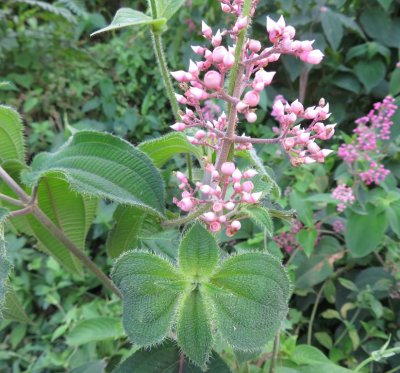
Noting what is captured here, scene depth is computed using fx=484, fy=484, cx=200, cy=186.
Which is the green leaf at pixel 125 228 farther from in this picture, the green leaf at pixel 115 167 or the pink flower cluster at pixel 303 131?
the pink flower cluster at pixel 303 131

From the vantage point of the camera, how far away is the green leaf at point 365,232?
0.92 metres

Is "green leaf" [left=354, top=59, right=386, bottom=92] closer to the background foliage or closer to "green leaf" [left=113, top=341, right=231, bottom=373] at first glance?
the background foliage

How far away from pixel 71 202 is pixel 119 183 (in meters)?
0.17

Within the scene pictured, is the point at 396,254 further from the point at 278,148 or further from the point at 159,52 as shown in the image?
the point at 159,52

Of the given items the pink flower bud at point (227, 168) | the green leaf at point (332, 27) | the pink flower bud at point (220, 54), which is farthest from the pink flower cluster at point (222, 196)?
the green leaf at point (332, 27)

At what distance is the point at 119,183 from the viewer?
0.58m

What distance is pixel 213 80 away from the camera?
1.46ft

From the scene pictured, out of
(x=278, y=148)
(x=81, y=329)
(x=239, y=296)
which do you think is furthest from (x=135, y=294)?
(x=278, y=148)

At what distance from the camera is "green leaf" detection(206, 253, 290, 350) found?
48 cm

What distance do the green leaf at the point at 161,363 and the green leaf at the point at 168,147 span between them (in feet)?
0.81

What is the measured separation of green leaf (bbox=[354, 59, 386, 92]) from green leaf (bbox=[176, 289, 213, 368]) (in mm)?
1066

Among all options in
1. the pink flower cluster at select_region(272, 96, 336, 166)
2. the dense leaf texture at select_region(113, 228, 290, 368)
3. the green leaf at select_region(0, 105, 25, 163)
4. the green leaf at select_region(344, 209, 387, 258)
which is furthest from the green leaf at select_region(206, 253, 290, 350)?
the green leaf at select_region(344, 209, 387, 258)

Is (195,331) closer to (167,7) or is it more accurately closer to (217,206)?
(217,206)

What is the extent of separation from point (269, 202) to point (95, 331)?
1.44ft
